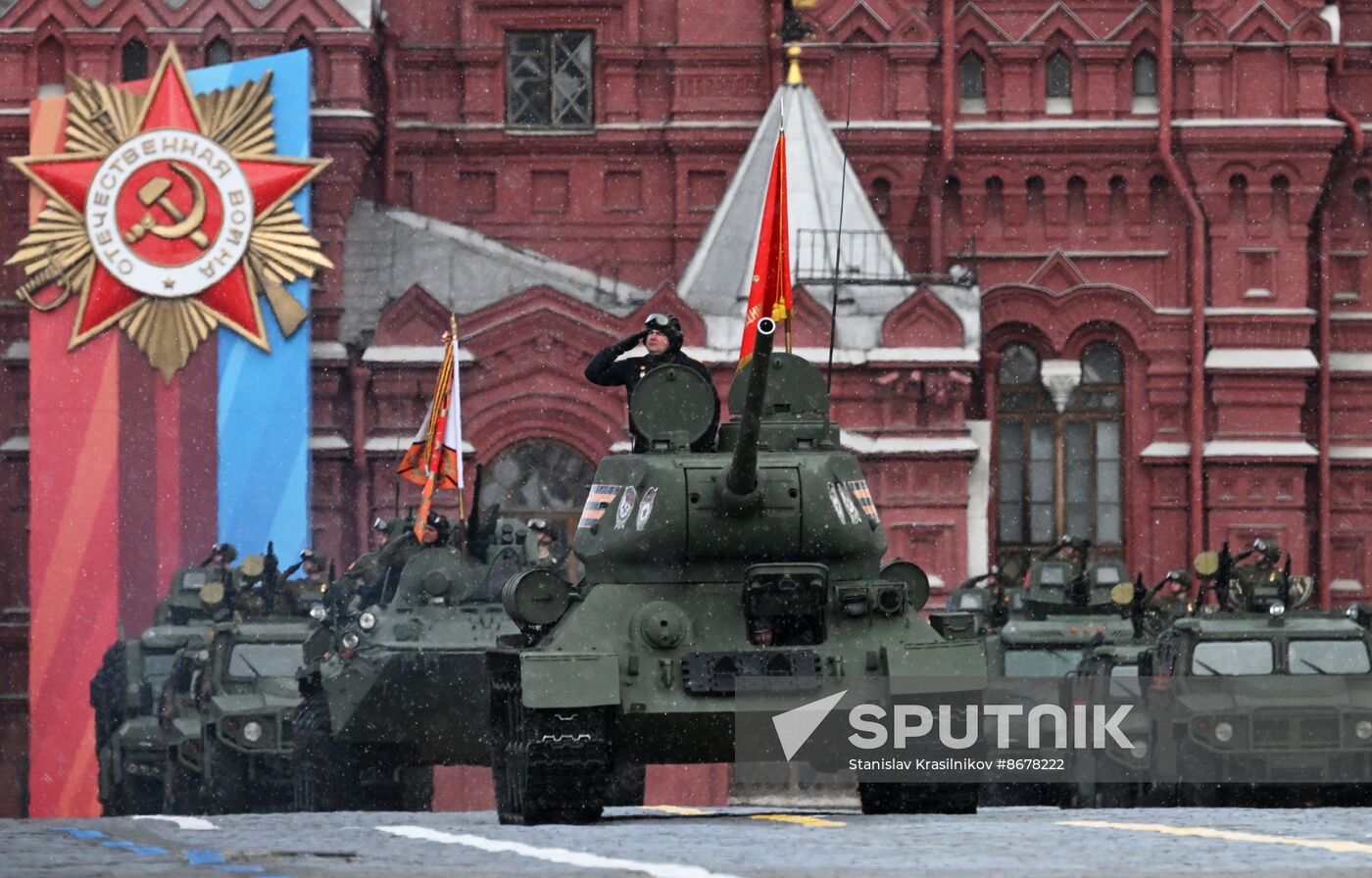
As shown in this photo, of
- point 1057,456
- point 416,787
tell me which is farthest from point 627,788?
point 1057,456

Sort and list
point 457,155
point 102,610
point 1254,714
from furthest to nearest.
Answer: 1. point 457,155
2. point 102,610
3. point 1254,714

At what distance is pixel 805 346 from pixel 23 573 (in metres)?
8.10

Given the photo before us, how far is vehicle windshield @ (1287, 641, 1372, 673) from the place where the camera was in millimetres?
19422

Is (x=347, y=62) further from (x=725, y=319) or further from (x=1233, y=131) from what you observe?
(x=1233, y=131)

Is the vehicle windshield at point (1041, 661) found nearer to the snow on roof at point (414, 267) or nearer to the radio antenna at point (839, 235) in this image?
the radio antenna at point (839, 235)

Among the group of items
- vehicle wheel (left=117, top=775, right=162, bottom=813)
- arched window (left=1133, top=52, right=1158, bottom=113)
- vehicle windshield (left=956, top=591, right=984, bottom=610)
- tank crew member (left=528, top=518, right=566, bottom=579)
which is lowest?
vehicle wheel (left=117, top=775, right=162, bottom=813)

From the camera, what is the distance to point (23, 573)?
29.9 metres

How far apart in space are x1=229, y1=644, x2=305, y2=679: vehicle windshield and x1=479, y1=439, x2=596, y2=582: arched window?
6.91 meters

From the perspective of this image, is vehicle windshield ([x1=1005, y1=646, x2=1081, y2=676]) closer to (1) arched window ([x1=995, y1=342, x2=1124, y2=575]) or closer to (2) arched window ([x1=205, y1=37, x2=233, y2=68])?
(1) arched window ([x1=995, y1=342, x2=1124, y2=575])

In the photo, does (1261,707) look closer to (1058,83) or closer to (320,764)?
(320,764)

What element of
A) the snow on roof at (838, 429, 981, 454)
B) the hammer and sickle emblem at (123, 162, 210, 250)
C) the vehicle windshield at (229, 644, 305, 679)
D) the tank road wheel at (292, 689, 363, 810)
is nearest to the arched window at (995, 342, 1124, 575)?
the snow on roof at (838, 429, 981, 454)

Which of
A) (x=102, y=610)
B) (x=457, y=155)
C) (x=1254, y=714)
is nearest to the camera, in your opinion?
(x=1254, y=714)

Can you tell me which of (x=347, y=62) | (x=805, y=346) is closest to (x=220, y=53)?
(x=347, y=62)

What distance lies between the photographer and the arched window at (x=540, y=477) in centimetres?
2916
